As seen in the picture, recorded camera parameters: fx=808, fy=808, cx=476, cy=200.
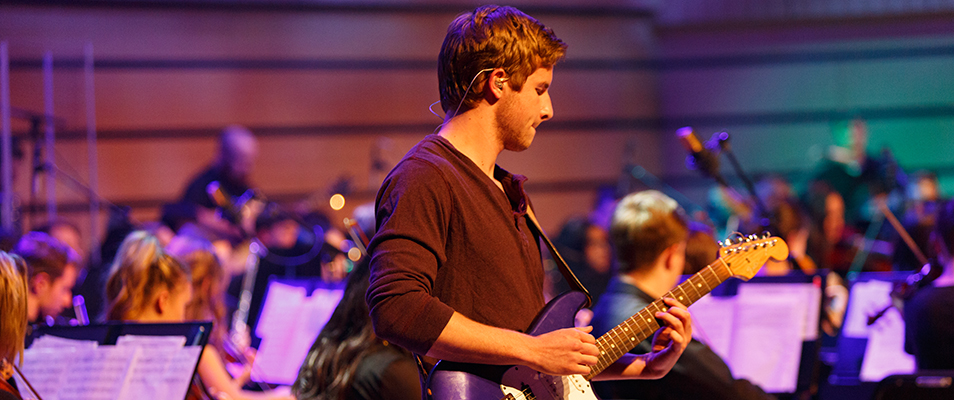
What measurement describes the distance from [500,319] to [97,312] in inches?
96.5

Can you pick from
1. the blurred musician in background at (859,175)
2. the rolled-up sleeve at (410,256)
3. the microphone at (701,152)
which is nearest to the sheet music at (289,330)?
the microphone at (701,152)

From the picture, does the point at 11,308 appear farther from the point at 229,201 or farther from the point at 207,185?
the point at 207,185

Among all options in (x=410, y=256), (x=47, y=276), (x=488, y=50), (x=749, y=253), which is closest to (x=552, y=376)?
(x=410, y=256)

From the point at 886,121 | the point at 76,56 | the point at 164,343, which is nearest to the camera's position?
the point at 164,343

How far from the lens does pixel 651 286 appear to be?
3076 millimetres

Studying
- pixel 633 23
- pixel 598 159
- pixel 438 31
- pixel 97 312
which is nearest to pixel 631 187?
pixel 598 159

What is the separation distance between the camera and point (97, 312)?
3.57 meters

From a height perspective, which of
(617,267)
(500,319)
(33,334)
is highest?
(500,319)

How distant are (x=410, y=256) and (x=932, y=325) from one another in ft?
8.01

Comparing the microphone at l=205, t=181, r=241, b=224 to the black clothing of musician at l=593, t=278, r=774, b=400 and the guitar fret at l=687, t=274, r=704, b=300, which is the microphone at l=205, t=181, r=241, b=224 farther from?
the guitar fret at l=687, t=274, r=704, b=300

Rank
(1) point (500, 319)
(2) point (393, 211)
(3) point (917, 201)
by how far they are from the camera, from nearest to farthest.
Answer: (2) point (393, 211) < (1) point (500, 319) < (3) point (917, 201)

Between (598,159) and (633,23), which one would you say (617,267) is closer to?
(598,159)

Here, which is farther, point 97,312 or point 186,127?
point 186,127

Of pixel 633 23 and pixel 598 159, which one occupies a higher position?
pixel 633 23
